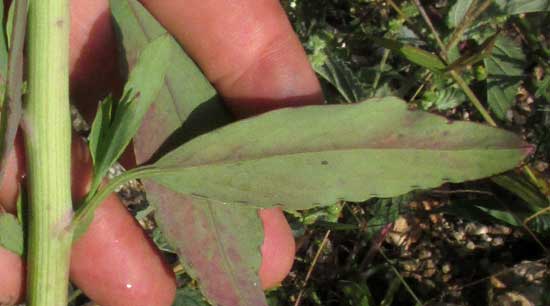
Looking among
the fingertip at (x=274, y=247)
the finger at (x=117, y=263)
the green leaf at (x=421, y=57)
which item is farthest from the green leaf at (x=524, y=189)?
the finger at (x=117, y=263)

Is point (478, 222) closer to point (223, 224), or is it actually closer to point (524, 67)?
point (524, 67)

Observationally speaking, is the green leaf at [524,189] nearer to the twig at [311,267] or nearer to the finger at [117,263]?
the twig at [311,267]

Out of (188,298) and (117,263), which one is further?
(188,298)

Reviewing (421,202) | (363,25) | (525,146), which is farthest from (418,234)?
(525,146)

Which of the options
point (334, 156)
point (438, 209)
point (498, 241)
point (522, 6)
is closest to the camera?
point (334, 156)

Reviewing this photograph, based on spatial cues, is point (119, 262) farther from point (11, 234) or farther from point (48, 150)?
point (48, 150)

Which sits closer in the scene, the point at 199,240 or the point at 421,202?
the point at 199,240

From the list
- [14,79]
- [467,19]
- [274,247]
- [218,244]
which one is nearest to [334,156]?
[218,244]
